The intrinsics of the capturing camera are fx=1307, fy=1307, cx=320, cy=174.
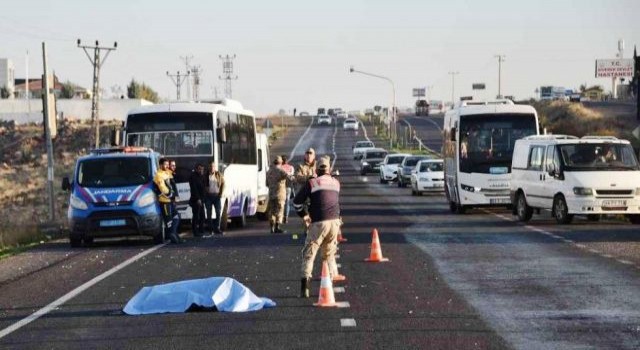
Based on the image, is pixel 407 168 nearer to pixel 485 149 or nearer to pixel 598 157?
pixel 485 149

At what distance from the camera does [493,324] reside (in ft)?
42.8

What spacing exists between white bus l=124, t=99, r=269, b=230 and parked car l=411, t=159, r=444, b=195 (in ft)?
57.3

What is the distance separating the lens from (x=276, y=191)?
2906cm

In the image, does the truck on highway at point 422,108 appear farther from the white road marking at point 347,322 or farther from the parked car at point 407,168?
the white road marking at point 347,322

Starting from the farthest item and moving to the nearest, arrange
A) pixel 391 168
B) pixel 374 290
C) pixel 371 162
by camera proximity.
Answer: pixel 371 162
pixel 391 168
pixel 374 290

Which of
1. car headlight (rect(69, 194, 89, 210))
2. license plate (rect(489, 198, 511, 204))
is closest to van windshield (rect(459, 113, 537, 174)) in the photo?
license plate (rect(489, 198, 511, 204))

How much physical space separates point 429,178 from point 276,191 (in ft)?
70.4

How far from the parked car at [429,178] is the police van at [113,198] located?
910 inches

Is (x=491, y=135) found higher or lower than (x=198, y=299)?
higher

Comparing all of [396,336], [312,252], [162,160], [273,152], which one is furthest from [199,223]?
[273,152]

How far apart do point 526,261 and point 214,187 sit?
34.3 ft

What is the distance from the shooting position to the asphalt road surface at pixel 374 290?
1230cm

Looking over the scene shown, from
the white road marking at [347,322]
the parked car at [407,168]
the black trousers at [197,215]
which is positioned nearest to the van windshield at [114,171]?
the black trousers at [197,215]

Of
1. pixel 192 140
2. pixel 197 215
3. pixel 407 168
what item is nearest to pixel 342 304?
pixel 197 215
